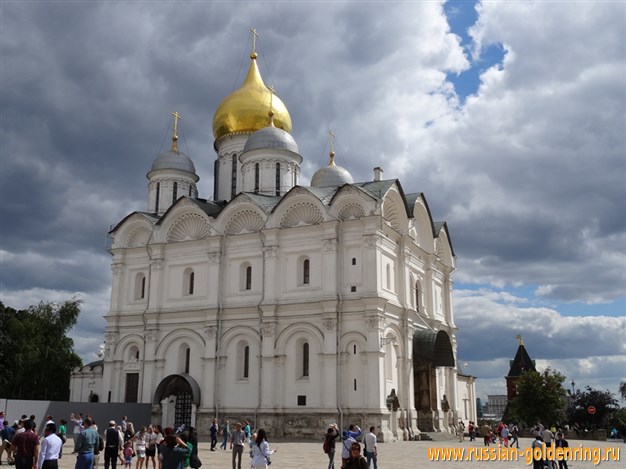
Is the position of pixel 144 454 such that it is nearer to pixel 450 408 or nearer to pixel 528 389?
pixel 450 408

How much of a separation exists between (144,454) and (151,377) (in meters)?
18.5

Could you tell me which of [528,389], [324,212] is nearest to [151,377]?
[324,212]

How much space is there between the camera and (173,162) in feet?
128

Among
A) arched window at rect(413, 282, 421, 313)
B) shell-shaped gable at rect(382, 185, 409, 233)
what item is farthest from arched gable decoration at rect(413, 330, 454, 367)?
shell-shaped gable at rect(382, 185, 409, 233)

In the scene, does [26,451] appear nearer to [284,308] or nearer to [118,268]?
[284,308]

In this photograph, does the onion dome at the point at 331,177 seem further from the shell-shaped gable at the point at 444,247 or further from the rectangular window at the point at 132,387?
the rectangular window at the point at 132,387

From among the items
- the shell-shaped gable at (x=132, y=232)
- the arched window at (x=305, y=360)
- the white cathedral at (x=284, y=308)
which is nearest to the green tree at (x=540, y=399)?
the white cathedral at (x=284, y=308)

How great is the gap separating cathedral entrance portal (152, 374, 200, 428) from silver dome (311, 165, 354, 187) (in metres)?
12.8

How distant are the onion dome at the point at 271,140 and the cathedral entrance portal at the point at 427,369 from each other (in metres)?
12.3

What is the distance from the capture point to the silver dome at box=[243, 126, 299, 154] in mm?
36438

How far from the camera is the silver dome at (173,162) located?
128 feet

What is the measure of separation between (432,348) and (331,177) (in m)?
11.4

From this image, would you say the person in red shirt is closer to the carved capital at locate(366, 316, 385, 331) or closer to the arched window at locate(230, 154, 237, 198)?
the carved capital at locate(366, 316, 385, 331)

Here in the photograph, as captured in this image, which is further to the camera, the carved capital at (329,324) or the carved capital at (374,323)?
the carved capital at (329,324)
